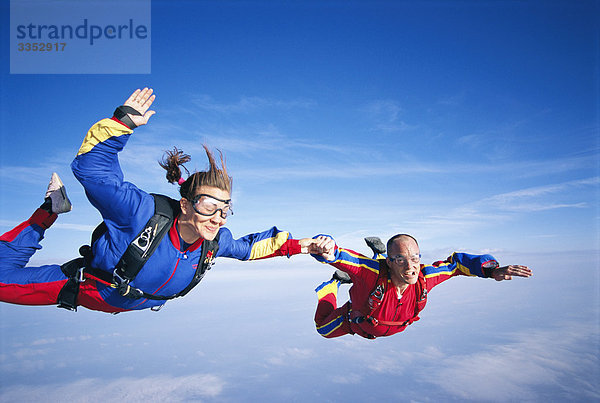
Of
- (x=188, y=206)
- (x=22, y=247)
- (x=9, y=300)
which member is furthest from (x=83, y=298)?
(x=188, y=206)

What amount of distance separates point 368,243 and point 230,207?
2.51 m

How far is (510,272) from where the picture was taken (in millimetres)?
4828

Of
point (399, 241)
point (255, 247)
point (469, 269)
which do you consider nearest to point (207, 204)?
point (255, 247)

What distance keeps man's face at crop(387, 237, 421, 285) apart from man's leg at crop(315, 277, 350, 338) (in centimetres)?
137

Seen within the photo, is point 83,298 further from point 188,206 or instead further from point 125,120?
point 125,120

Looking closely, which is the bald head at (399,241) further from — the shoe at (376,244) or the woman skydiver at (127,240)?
the woman skydiver at (127,240)

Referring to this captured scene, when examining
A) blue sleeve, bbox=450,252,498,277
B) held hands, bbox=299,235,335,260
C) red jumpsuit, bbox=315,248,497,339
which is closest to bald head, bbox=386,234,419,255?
red jumpsuit, bbox=315,248,497,339

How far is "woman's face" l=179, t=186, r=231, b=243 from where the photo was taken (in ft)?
11.9

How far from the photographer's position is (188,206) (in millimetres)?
3691

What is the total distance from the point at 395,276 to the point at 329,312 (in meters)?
1.76

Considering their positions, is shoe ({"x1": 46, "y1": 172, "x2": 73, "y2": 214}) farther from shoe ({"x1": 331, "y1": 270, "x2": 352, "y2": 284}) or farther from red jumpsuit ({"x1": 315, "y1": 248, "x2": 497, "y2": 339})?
shoe ({"x1": 331, "y1": 270, "x2": 352, "y2": 284})

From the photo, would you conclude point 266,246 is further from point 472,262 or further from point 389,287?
point 472,262

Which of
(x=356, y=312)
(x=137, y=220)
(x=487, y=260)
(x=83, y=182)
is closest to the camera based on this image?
(x=83, y=182)

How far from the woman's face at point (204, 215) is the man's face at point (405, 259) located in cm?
242
